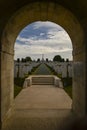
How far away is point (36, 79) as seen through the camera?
2408cm

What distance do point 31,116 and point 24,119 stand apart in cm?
53

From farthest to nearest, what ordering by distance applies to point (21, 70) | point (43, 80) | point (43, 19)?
1. point (21, 70)
2. point (43, 80)
3. point (43, 19)

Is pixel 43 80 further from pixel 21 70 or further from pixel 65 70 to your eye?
pixel 21 70

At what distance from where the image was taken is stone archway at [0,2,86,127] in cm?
689

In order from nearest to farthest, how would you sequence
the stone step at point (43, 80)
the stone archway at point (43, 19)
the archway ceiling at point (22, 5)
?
the archway ceiling at point (22, 5), the stone archway at point (43, 19), the stone step at point (43, 80)

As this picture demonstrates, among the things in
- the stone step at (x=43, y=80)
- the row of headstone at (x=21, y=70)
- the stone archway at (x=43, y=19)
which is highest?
the stone archway at (x=43, y=19)

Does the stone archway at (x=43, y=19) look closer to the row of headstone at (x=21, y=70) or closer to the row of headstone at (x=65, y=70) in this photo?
the row of headstone at (x=65, y=70)

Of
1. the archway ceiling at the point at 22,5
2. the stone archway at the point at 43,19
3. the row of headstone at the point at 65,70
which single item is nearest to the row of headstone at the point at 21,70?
the row of headstone at the point at 65,70

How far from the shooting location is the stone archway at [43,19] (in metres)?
6.89

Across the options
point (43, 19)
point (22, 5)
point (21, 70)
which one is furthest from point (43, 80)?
point (22, 5)

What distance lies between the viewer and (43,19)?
9.43 metres

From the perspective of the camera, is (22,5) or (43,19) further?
(43,19)

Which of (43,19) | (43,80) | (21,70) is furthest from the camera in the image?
A: (21,70)

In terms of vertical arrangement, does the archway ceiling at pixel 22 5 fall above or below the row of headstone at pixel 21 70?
above
